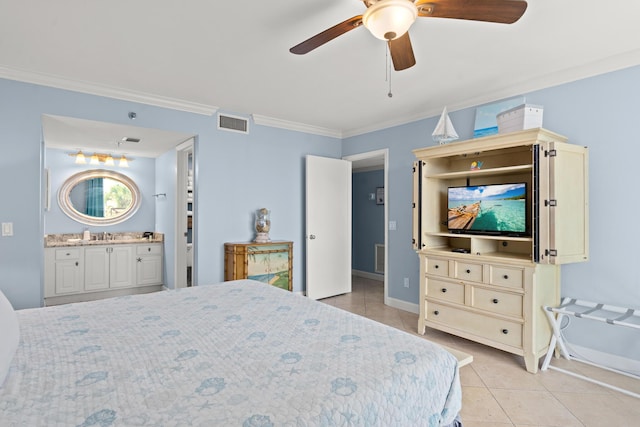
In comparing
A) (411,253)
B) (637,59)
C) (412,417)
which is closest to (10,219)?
(412,417)

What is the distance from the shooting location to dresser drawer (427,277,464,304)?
318cm

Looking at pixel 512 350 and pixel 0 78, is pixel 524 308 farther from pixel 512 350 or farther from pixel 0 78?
pixel 0 78

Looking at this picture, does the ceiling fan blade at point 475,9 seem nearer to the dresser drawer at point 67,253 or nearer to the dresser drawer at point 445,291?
the dresser drawer at point 445,291

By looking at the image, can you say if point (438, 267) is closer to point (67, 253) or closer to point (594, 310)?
point (594, 310)

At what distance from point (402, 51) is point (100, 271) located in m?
4.88

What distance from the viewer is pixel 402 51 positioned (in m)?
1.96

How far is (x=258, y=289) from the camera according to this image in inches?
96.6

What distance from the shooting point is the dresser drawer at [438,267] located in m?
3.29

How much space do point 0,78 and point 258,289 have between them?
9.43ft

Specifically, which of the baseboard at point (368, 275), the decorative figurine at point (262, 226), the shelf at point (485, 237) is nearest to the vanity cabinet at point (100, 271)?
the decorative figurine at point (262, 226)

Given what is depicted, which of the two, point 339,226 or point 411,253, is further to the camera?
point 339,226

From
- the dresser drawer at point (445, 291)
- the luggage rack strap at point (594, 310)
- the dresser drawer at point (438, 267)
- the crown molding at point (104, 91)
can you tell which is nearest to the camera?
the luggage rack strap at point (594, 310)

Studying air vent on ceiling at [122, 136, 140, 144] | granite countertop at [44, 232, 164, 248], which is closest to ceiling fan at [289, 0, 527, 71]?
air vent on ceiling at [122, 136, 140, 144]

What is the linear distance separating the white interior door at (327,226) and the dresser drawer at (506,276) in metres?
2.40
